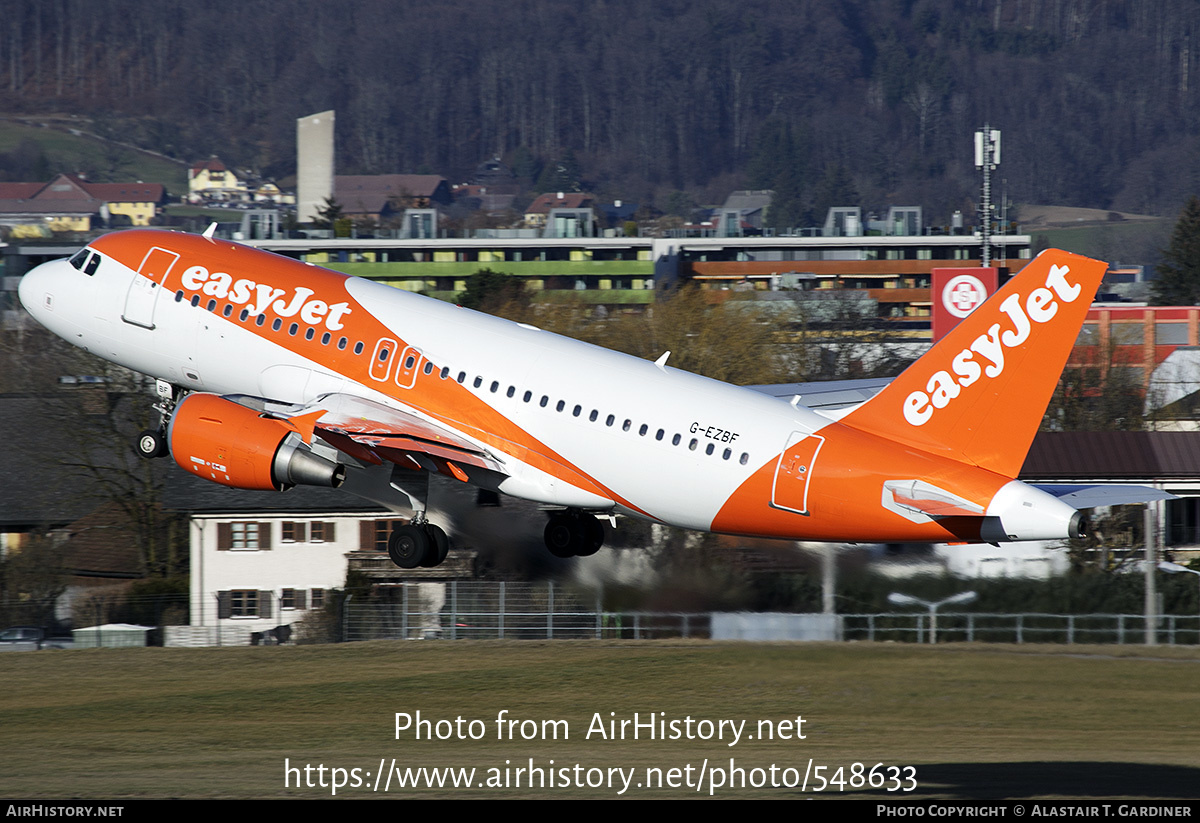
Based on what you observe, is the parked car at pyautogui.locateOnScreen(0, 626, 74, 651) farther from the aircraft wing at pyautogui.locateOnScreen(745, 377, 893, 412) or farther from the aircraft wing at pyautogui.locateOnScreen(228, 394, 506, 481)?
the aircraft wing at pyautogui.locateOnScreen(745, 377, 893, 412)

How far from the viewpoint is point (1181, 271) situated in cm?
16925

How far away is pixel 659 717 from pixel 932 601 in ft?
21.8

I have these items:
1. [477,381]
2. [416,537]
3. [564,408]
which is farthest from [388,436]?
[564,408]

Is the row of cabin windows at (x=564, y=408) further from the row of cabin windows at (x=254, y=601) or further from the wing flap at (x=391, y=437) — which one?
the row of cabin windows at (x=254, y=601)

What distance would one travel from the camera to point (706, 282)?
17312 cm

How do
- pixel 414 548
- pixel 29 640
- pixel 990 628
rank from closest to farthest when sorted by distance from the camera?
1. pixel 414 548
2. pixel 990 628
3. pixel 29 640

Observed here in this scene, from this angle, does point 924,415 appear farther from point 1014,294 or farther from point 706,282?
point 706,282

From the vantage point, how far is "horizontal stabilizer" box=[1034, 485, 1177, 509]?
26.5m

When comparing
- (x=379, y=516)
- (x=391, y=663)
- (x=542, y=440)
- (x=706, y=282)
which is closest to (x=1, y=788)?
(x=542, y=440)

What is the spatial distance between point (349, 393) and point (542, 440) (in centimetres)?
466

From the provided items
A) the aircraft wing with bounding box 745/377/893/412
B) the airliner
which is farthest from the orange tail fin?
the aircraft wing with bounding box 745/377/893/412

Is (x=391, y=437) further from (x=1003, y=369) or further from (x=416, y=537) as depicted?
(x=1003, y=369)

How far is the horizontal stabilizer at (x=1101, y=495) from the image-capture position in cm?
2647

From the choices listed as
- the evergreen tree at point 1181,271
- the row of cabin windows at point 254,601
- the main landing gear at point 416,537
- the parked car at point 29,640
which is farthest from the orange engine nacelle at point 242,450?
the evergreen tree at point 1181,271
